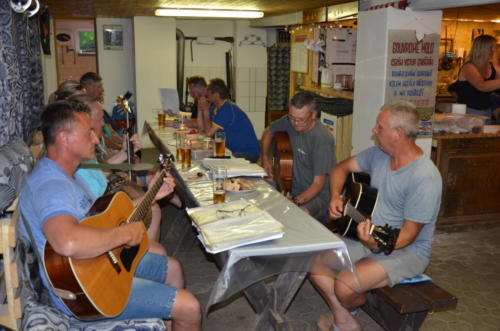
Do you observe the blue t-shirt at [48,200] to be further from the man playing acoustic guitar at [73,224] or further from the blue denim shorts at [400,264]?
the blue denim shorts at [400,264]

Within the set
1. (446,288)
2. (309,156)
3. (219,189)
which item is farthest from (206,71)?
(219,189)

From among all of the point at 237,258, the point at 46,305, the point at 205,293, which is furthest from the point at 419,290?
the point at 46,305

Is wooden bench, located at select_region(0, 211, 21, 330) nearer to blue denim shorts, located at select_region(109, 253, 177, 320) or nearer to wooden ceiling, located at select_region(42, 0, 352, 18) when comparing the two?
blue denim shorts, located at select_region(109, 253, 177, 320)

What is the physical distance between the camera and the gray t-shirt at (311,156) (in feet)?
12.4

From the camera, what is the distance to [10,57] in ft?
10.9

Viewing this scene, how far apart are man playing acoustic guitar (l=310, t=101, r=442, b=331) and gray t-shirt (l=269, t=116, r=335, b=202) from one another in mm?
680

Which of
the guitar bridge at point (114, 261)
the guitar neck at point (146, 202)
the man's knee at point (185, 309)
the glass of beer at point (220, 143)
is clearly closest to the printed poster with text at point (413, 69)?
the glass of beer at point (220, 143)

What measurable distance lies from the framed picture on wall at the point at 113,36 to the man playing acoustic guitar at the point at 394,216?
302 inches

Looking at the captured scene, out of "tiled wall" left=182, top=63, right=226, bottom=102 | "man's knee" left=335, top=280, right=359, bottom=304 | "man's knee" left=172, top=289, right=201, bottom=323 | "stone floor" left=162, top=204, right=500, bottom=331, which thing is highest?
"tiled wall" left=182, top=63, right=226, bottom=102

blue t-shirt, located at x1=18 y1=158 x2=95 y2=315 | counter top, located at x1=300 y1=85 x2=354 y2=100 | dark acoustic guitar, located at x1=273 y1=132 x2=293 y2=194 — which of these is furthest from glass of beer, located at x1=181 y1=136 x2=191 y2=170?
counter top, located at x1=300 y1=85 x2=354 y2=100

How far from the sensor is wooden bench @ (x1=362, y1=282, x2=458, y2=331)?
2.55 metres

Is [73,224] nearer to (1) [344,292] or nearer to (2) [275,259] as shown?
(2) [275,259]

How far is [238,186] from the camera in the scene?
9.93 ft

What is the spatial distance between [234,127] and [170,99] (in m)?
1.94
